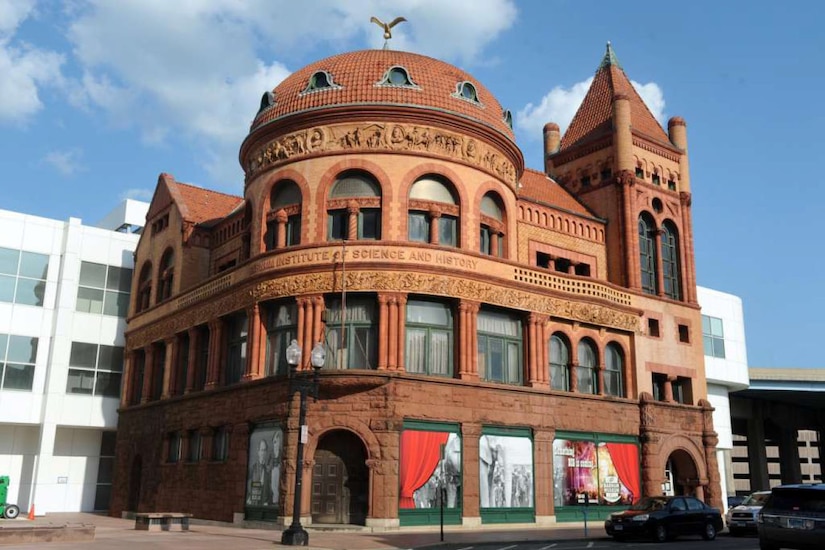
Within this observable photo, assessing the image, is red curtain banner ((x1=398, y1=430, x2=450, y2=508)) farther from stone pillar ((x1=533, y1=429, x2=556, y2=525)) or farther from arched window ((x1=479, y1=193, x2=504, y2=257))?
arched window ((x1=479, y1=193, x2=504, y2=257))

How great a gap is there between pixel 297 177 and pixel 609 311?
1541cm

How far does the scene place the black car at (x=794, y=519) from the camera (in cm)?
1655

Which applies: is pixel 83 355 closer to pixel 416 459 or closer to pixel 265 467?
pixel 265 467

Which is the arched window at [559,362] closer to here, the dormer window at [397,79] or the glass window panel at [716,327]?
the dormer window at [397,79]

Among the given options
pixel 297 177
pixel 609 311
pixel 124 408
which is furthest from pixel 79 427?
pixel 609 311

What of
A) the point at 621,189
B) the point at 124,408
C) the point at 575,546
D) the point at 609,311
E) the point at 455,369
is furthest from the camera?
the point at 124,408

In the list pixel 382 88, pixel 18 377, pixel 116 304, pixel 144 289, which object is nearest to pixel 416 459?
pixel 382 88

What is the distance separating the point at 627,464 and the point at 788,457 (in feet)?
145

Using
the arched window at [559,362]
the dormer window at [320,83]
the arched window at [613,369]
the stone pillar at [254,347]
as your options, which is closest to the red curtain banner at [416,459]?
the stone pillar at [254,347]

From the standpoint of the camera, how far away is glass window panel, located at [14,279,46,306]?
148 ft

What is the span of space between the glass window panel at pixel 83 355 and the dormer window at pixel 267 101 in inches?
766

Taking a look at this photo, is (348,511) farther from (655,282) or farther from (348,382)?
(655,282)

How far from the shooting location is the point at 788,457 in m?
72.1

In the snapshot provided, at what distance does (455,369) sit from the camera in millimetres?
31188
